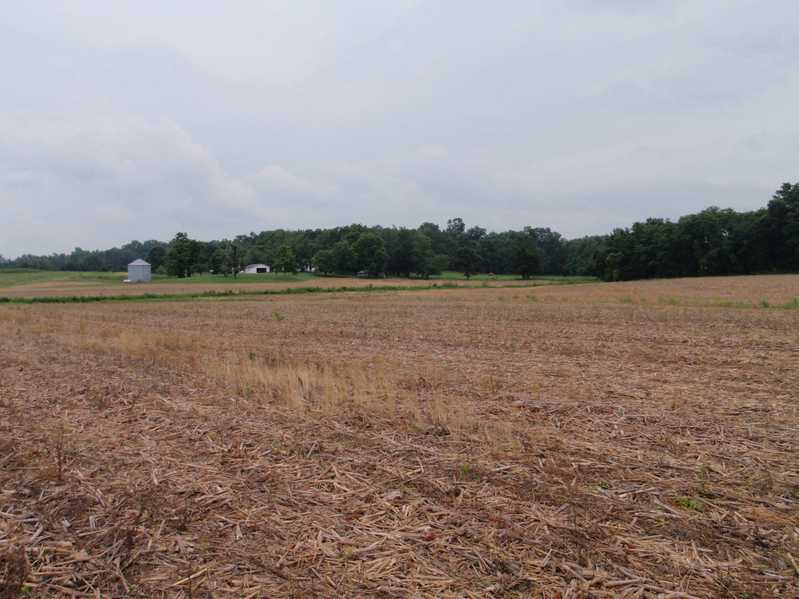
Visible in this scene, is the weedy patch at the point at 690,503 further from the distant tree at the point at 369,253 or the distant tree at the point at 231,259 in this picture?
the distant tree at the point at 231,259

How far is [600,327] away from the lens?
2064 centimetres

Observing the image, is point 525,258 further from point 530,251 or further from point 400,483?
point 400,483

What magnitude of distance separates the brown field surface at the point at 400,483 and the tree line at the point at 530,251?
96.1m

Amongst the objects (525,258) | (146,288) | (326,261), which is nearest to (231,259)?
(326,261)

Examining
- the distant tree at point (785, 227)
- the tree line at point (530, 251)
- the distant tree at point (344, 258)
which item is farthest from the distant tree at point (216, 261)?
the distant tree at point (785, 227)

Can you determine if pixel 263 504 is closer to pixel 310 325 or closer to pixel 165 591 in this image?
pixel 165 591

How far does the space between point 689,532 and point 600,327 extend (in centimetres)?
1765

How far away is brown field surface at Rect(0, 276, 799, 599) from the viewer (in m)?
3.59

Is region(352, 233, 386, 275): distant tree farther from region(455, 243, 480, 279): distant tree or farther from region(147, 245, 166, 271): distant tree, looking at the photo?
region(147, 245, 166, 271): distant tree

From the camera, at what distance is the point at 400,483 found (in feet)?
16.6

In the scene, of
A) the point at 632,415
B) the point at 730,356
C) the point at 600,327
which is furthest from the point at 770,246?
the point at 632,415

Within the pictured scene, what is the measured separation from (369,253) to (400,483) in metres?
123

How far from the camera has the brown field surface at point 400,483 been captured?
11.8 ft

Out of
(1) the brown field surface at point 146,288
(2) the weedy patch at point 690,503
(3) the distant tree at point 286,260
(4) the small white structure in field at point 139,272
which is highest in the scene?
(3) the distant tree at point 286,260
